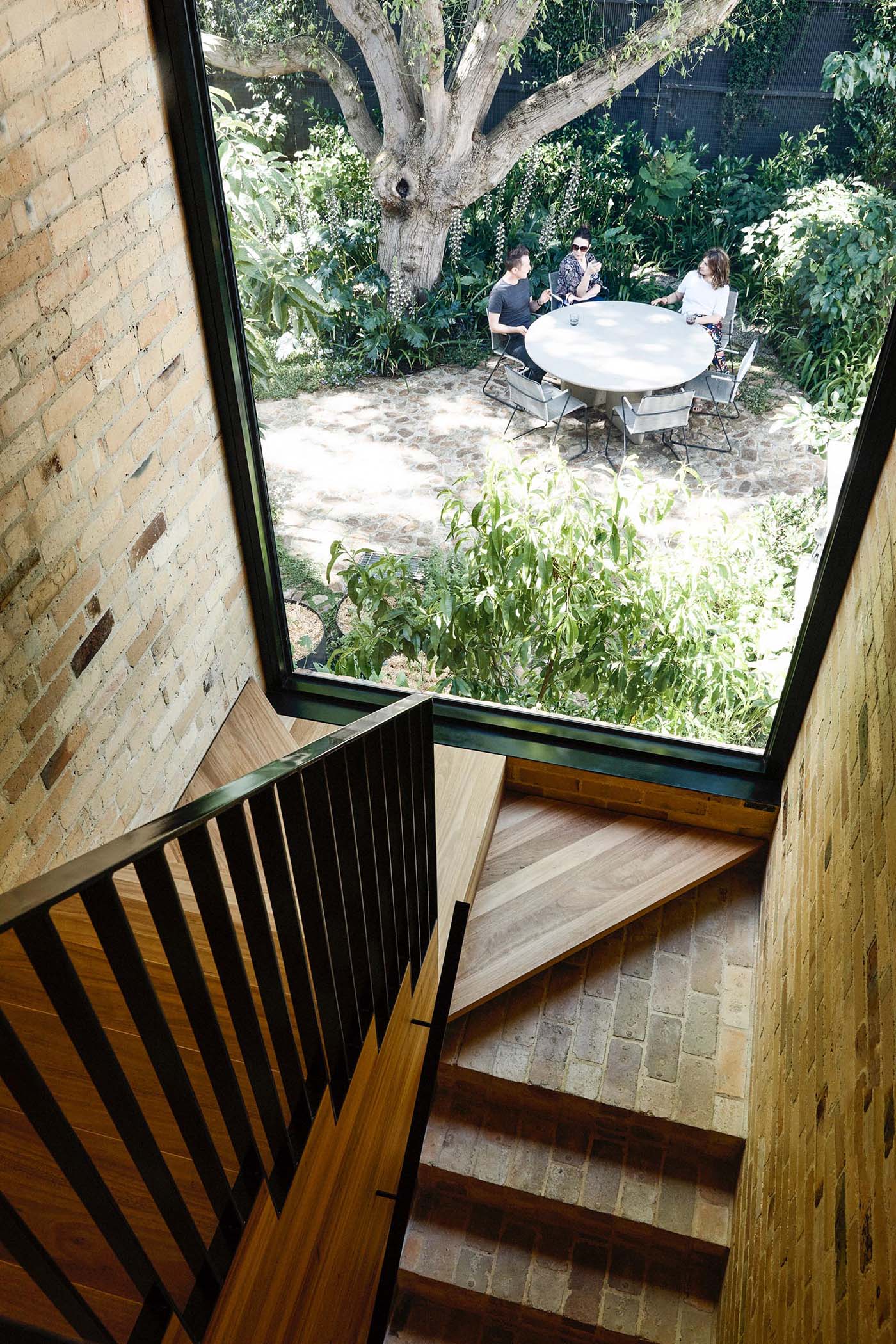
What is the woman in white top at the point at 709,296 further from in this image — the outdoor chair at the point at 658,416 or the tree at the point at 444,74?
the tree at the point at 444,74

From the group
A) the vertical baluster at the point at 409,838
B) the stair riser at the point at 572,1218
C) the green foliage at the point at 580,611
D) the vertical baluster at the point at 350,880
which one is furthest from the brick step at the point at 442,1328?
the green foliage at the point at 580,611

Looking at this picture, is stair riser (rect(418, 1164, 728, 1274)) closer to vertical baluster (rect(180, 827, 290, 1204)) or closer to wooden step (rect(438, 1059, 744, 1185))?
wooden step (rect(438, 1059, 744, 1185))

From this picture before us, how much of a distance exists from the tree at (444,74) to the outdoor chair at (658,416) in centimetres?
69

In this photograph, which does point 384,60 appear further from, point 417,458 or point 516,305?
point 417,458

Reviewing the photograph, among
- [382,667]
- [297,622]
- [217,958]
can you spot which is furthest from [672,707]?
[217,958]

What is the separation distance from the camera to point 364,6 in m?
2.46

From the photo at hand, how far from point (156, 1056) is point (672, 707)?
258 cm

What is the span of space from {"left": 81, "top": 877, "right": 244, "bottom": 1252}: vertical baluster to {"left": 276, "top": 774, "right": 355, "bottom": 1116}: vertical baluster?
0.33 meters

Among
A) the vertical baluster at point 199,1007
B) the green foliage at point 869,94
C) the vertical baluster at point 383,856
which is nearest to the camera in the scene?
the vertical baluster at point 199,1007

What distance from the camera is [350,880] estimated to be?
65.4 inches

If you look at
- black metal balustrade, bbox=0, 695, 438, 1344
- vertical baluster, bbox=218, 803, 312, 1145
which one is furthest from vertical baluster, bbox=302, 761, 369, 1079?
vertical baluster, bbox=218, 803, 312, 1145

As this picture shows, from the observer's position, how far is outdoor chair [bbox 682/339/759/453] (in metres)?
2.62

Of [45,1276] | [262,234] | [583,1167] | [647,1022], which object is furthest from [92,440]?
[583,1167]

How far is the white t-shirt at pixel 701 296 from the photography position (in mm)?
2549
